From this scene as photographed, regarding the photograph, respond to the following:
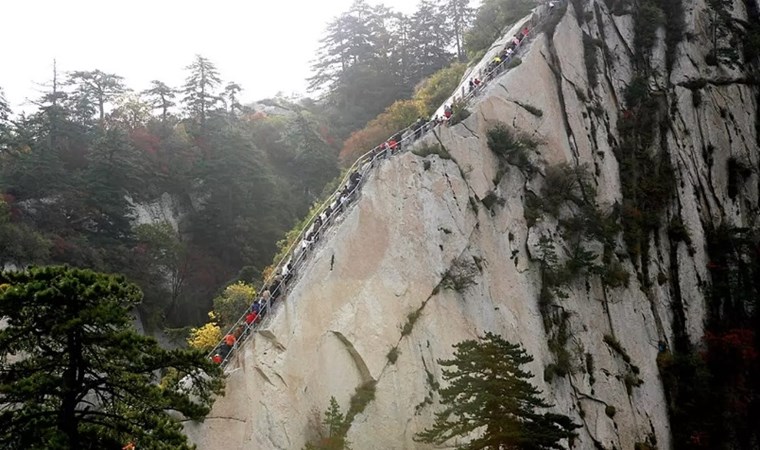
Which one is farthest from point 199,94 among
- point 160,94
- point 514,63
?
point 514,63

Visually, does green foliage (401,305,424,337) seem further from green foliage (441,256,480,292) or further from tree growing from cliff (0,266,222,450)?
tree growing from cliff (0,266,222,450)

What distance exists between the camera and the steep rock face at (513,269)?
17.6m

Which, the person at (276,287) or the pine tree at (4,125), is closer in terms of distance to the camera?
the person at (276,287)

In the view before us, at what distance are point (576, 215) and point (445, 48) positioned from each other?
108 ft

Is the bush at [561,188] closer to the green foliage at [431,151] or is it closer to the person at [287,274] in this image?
the green foliage at [431,151]

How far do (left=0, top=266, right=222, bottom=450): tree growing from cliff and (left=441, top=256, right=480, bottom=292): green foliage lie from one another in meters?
12.4

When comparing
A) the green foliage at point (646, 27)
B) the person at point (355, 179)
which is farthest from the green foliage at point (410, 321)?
the green foliage at point (646, 27)

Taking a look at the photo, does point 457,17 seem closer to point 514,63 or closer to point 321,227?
point 514,63

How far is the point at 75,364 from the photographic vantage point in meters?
9.53

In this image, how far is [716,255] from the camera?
103 feet

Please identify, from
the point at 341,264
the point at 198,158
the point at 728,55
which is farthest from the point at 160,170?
the point at 728,55

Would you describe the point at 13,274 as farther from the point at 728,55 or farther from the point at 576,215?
the point at 728,55

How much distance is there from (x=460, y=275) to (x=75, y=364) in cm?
1468

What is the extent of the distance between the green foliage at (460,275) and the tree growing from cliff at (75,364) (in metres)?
12.4
